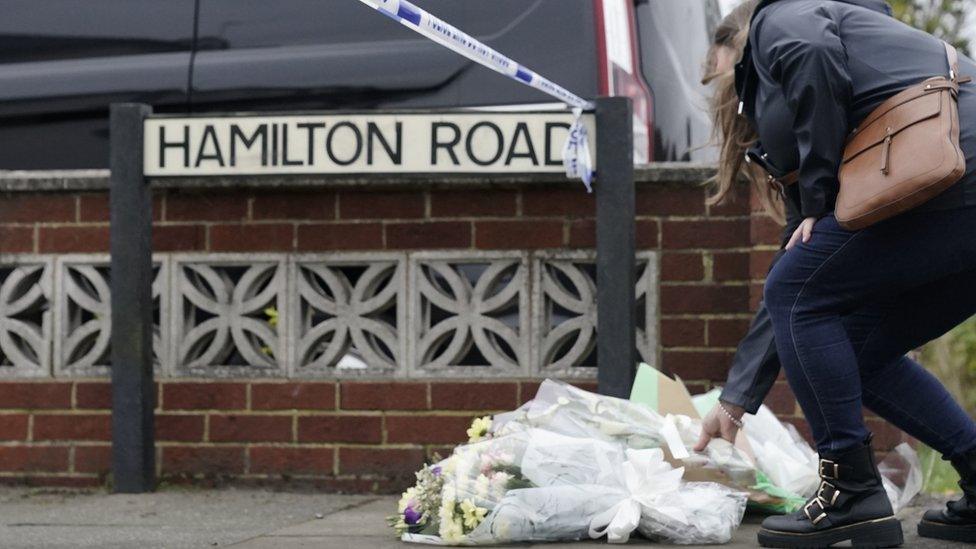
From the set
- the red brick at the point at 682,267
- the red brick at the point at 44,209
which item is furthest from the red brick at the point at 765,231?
the red brick at the point at 44,209

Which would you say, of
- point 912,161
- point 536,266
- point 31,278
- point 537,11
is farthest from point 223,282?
point 912,161

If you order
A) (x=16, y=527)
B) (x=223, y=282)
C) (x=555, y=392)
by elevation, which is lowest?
(x=16, y=527)

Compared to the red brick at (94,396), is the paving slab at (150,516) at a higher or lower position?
lower

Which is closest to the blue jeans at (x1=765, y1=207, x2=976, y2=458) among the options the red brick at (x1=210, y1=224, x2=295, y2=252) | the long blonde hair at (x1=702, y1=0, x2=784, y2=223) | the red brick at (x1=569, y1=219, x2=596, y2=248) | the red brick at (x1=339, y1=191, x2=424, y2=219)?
the long blonde hair at (x1=702, y1=0, x2=784, y2=223)

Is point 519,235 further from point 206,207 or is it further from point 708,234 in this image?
point 206,207

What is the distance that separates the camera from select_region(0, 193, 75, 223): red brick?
5.13 m

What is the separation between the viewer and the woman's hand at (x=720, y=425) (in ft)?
13.1

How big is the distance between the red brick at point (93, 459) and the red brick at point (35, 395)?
16 cm

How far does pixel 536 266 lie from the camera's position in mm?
4914

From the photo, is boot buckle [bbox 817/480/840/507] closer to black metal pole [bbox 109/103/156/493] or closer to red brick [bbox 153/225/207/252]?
black metal pole [bbox 109/103/156/493]

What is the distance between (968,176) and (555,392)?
50.7 inches

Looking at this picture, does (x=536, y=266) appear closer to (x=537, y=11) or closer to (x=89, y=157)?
(x=537, y=11)

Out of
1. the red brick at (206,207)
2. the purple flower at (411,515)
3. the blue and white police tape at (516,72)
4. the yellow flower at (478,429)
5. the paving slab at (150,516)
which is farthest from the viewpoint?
the red brick at (206,207)

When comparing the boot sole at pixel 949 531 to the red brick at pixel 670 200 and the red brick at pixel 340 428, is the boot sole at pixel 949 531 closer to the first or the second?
the red brick at pixel 670 200
